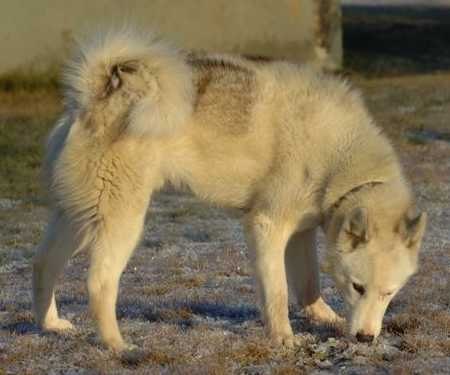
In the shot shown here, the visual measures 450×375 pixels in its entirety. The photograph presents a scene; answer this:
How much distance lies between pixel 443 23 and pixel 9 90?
14.1m

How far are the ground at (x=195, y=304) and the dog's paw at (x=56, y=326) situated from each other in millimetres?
55

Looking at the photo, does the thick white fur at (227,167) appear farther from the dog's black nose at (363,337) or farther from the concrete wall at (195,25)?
the concrete wall at (195,25)

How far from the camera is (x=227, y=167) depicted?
6.50 metres

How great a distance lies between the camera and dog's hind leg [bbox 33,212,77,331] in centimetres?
657

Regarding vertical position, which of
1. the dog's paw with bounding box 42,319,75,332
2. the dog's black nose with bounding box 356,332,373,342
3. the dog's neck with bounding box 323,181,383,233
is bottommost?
the dog's paw with bounding box 42,319,75,332

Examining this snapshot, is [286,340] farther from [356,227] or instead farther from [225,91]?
[225,91]

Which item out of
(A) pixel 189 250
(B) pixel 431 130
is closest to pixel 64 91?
(A) pixel 189 250

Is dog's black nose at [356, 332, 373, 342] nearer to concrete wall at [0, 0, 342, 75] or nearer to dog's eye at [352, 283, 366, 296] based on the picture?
dog's eye at [352, 283, 366, 296]

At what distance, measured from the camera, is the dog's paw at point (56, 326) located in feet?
21.6

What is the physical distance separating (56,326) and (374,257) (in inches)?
70.9

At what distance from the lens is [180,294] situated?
25.0ft

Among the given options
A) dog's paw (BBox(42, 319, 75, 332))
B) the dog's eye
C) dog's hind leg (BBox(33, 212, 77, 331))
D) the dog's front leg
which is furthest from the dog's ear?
dog's paw (BBox(42, 319, 75, 332))

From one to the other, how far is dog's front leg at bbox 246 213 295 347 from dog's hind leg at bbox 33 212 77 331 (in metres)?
1.02

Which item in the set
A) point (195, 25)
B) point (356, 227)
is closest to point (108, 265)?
point (356, 227)
